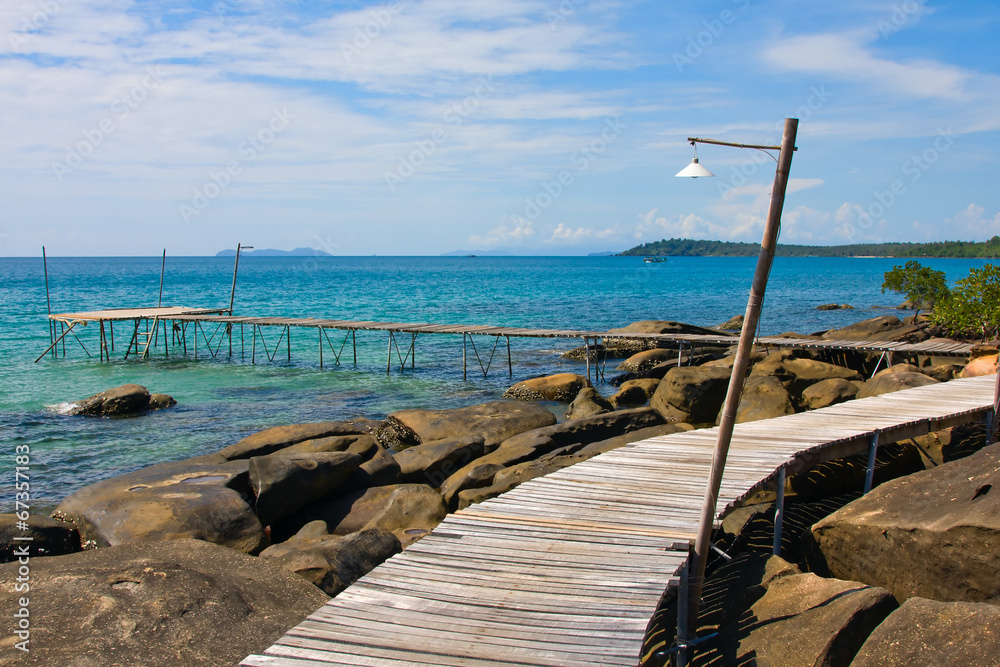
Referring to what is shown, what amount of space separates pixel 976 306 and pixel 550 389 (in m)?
10.8

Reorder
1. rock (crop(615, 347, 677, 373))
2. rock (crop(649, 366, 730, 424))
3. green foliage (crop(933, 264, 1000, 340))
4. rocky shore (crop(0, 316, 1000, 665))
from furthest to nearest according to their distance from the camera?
rock (crop(615, 347, 677, 373)), green foliage (crop(933, 264, 1000, 340)), rock (crop(649, 366, 730, 424)), rocky shore (crop(0, 316, 1000, 665))

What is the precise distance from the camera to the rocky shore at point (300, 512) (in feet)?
16.1

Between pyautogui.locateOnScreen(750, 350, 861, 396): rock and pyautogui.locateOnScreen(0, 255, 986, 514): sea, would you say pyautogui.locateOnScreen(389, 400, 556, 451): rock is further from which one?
pyautogui.locateOnScreen(750, 350, 861, 396): rock

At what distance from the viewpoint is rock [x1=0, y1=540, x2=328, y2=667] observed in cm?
461

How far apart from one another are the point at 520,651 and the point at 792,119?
3.35 m

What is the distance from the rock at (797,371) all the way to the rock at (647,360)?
7.38 metres

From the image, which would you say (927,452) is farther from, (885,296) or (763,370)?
(885,296)

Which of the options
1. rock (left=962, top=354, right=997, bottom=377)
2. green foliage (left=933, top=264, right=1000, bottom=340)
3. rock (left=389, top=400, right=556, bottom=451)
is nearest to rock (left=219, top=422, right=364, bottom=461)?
rock (left=389, top=400, right=556, bottom=451)

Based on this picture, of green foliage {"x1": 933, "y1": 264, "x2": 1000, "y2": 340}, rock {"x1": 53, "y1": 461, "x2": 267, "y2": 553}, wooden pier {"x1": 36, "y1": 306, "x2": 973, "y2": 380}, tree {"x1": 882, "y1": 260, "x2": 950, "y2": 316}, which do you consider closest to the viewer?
rock {"x1": 53, "y1": 461, "x2": 267, "y2": 553}

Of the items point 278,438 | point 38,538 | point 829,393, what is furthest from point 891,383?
point 38,538

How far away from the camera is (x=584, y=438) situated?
11109 millimetres

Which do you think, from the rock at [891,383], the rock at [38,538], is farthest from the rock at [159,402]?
the rock at [891,383]

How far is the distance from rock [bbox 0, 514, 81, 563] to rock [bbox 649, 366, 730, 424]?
1000 centimetres

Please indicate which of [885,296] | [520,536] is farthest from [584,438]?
[885,296]
